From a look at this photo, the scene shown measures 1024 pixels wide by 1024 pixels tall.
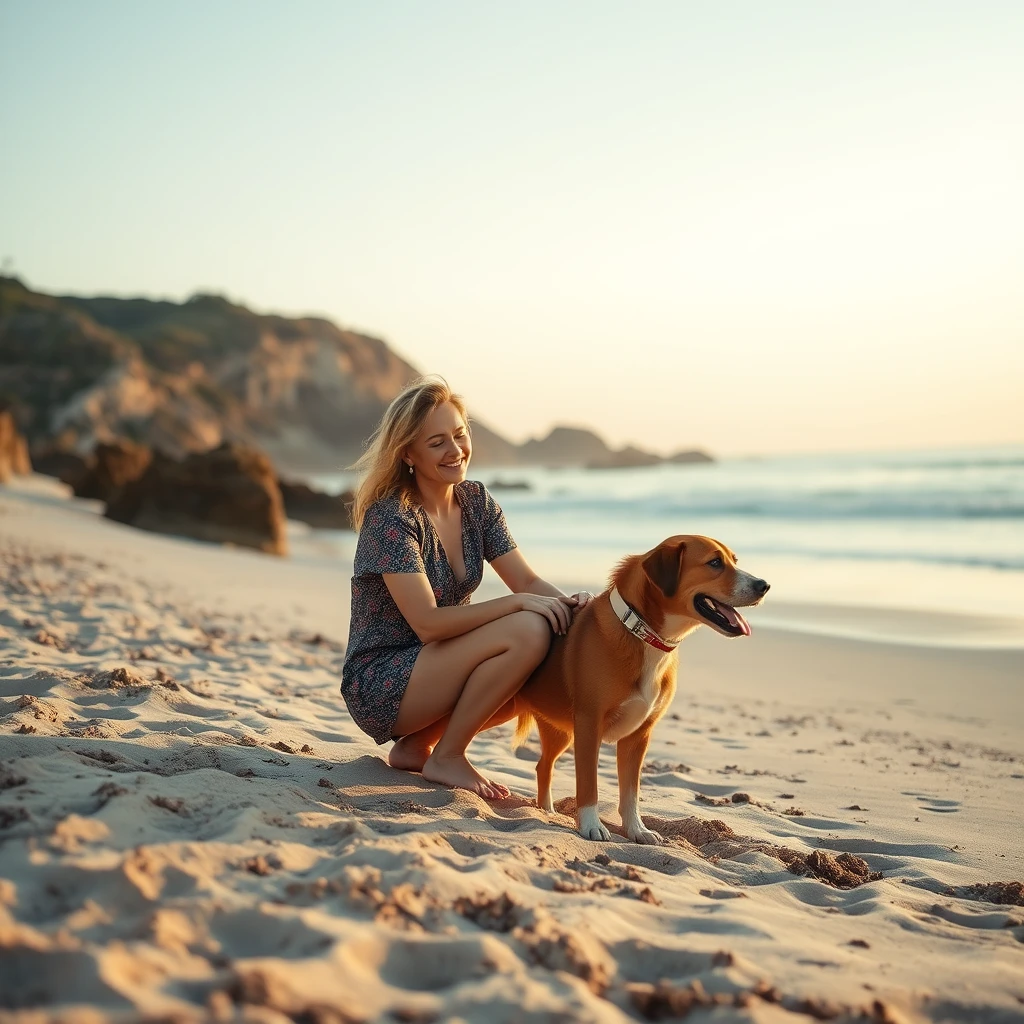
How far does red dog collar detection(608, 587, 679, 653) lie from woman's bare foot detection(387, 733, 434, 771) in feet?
3.74

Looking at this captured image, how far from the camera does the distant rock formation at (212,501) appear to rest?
58.9ft

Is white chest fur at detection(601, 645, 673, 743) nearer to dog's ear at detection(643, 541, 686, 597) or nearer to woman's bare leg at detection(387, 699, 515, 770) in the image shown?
dog's ear at detection(643, 541, 686, 597)

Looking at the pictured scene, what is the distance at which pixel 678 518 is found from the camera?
30562mm

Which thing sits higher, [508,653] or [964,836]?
[508,653]

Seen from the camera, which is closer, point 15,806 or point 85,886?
point 85,886

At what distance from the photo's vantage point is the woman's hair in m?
4.35

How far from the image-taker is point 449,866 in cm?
290

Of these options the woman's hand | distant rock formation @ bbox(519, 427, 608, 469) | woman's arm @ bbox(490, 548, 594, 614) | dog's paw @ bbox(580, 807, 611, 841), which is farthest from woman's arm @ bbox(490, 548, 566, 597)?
distant rock formation @ bbox(519, 427, 608, 469)

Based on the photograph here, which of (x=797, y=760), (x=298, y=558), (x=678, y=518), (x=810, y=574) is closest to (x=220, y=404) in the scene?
(x=678, y=518)

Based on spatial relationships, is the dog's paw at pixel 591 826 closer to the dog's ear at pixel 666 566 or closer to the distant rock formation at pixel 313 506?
the dog's ear at pixel 666 566

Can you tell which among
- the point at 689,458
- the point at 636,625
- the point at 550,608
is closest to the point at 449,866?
the point at 636,625

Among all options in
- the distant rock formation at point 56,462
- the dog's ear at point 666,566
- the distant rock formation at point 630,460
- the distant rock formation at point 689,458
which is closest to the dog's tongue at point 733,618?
the dog's ear at point 666,566

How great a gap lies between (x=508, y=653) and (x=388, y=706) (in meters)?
0.62

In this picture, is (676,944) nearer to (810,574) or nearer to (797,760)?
(797,760)
